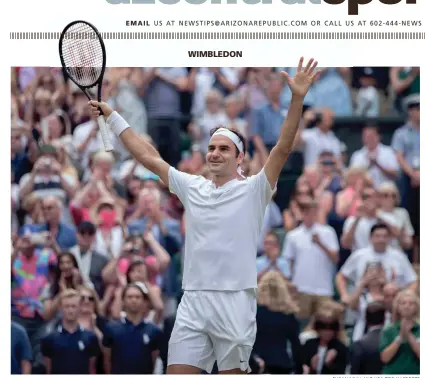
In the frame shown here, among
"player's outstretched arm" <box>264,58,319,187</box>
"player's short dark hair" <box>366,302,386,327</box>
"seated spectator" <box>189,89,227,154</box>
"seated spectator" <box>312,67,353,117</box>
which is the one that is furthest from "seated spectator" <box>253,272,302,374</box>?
"player's outstretched arm" <box>264,58,319,187</box>

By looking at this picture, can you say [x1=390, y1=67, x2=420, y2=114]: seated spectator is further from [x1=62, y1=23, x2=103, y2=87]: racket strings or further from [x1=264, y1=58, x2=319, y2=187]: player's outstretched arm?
[x1=264, y1=58, x2=319, y2=187]: player's outstretched arm

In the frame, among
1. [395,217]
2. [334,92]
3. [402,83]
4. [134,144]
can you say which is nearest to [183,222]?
[395,217]

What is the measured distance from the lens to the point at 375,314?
10602 millimetres

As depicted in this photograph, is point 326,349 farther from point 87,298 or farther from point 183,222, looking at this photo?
point 87,298

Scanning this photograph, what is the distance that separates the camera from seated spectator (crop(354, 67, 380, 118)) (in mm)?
12500

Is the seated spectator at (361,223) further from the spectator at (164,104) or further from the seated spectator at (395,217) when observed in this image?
the spectator at (164,104)

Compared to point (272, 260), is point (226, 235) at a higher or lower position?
higher

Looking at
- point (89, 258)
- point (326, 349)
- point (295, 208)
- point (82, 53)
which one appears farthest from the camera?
point (295, 208)

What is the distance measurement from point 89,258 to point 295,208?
207 centimetres

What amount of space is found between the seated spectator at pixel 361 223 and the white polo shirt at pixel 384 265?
13 centimetres

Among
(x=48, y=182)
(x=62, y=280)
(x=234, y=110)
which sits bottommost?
(x=62, y=280)

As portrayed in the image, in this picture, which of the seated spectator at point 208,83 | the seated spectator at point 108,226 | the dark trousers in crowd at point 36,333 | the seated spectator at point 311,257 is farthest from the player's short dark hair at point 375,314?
the seated spectator at point 208,83

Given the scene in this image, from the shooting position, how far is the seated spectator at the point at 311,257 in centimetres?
1096

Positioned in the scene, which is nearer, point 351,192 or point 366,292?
point 366,292
